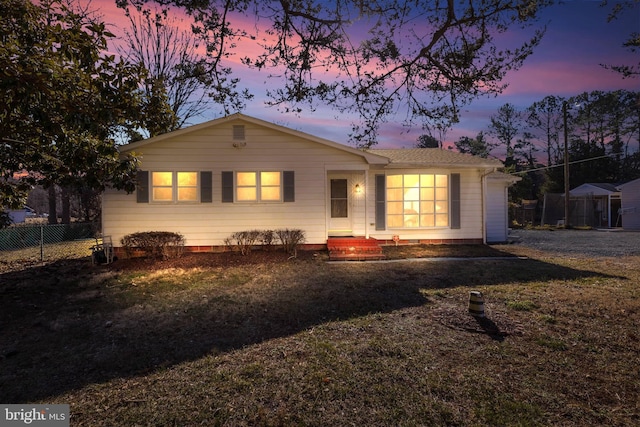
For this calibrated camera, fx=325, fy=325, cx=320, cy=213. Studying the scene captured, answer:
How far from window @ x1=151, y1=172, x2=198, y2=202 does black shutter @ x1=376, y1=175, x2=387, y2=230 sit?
20.5 feet

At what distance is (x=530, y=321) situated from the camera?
15.0 ft

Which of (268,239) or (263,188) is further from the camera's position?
(263,188)

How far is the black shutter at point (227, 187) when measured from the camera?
10.7 meters

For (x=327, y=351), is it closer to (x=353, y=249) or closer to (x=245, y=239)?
(x=353, y=249)

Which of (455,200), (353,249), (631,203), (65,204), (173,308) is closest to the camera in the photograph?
(173,308)

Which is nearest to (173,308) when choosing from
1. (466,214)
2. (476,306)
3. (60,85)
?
(60,85)

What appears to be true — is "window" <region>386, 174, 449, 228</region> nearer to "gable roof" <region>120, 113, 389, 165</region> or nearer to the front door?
the front door

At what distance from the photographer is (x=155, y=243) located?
9.32 metres

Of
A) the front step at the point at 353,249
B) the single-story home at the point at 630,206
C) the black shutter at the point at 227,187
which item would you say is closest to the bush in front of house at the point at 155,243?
the black shutter at the point at 227,187

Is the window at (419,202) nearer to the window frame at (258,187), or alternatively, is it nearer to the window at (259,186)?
the window frame at (258,187)

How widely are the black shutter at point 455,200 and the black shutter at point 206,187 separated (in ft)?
28.0

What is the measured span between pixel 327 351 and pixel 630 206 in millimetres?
26151

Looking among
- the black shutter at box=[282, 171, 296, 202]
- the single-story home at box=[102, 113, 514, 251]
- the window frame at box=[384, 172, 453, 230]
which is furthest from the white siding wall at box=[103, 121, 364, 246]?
the window frame at box=[384, 172, 453, 230]

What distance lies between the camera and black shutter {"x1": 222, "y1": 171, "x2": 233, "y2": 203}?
35.2 feet
